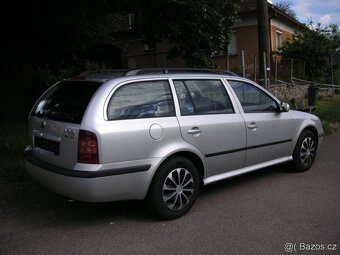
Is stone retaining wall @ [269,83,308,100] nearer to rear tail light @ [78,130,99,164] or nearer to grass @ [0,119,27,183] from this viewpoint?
grass @ [0,119,27,183]

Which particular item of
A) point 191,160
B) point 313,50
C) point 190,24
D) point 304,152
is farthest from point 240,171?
point 313,50

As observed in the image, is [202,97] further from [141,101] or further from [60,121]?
[60,121]

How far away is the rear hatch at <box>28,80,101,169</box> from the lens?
4.57 meters

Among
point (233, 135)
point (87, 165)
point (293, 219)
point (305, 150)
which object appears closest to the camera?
point (87, 165)

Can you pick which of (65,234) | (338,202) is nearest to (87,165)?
(65,234)

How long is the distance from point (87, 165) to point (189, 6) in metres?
8.64

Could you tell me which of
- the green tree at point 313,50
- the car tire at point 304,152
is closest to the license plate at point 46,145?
the car tire at point 304,152

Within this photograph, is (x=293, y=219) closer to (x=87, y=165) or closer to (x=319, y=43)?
Answer: (x=87, y=165)

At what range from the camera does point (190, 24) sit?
12.7 meters

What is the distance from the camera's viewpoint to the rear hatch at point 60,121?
4575 mm

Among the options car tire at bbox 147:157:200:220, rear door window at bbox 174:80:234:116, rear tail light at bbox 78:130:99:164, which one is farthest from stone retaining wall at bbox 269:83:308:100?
rear tail light at bbox 78:130:99:164

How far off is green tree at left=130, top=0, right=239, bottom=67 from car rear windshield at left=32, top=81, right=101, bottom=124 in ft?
23.8

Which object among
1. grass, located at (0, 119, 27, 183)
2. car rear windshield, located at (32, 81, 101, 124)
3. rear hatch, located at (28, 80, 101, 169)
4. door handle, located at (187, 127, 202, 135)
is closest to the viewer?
rear hatch, located at (28, 80, 101, 169)

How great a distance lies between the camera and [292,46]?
74.8ft
